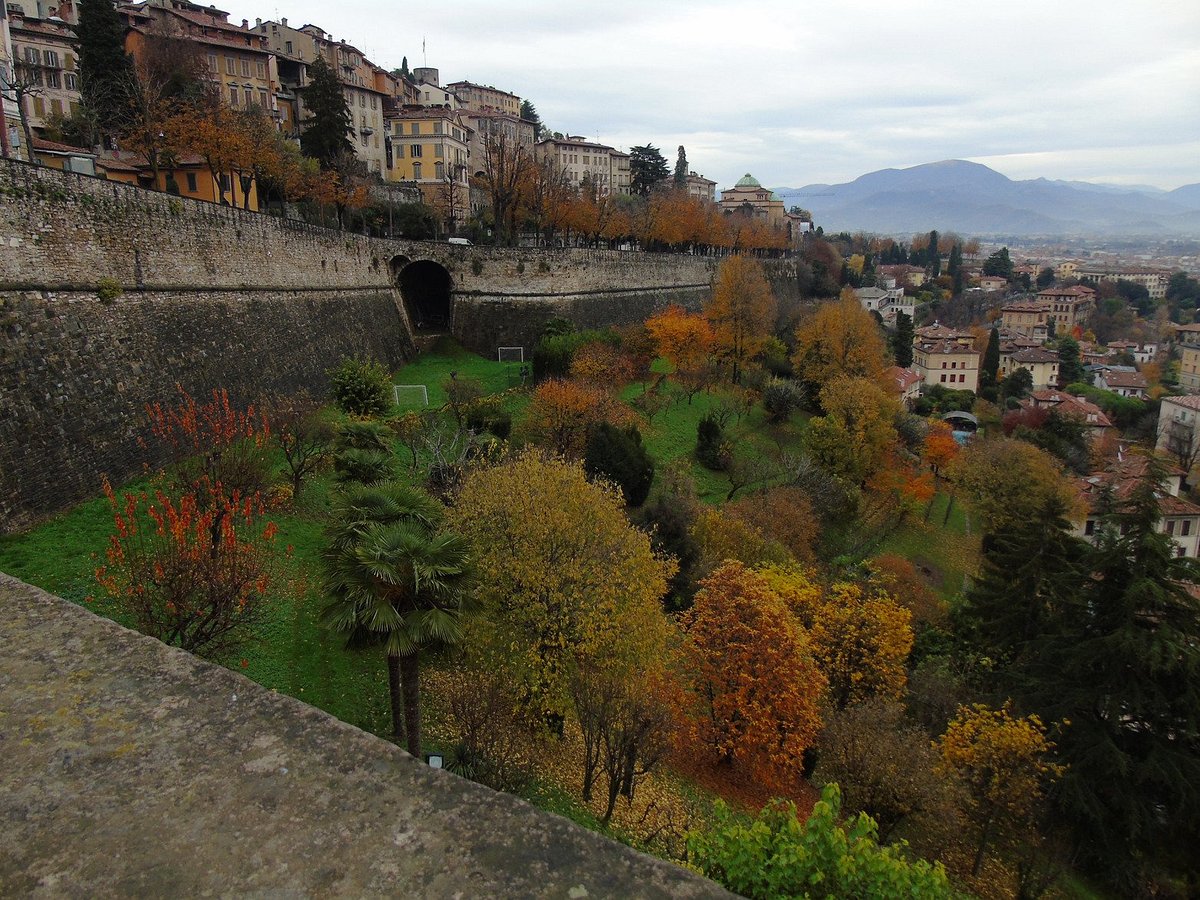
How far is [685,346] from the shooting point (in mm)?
39750

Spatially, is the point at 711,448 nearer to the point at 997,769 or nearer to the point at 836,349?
the point at 836,349

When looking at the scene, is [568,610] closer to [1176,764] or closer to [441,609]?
[441,609]

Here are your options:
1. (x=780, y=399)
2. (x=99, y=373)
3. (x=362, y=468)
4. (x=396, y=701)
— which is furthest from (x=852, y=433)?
(x=99, y=373)

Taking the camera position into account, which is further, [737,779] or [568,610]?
[737,779]

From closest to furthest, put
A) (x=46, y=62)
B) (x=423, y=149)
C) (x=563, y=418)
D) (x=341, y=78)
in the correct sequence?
(x=563, y=418) < (x=46, y=62) < (x=341, y=78) < (x=423, y=149)

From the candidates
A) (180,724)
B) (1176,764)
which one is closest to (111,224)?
(180,724)

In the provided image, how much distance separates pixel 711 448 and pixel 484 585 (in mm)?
21814

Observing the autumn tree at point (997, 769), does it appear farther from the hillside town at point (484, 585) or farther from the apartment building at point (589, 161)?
the apartment building at point (589, 161)

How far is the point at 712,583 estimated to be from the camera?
1616 cm

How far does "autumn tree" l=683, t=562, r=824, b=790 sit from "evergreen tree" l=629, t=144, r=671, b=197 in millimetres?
77708

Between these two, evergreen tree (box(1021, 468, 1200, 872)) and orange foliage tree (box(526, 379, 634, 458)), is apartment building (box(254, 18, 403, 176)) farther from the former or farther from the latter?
evergreen tree (box(1021, 468, 1200, 872))

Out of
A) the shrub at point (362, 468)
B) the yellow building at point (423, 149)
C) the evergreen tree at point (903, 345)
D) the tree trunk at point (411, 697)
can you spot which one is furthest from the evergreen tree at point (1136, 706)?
the evergreen tree at point (903, 345)

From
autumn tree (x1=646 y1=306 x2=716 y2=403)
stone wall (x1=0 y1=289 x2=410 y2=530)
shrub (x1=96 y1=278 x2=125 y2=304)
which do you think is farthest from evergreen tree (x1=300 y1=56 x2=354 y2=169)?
shrub (x1=96 y1=278 x2=125 y2=304)

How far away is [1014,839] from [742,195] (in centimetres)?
10906
